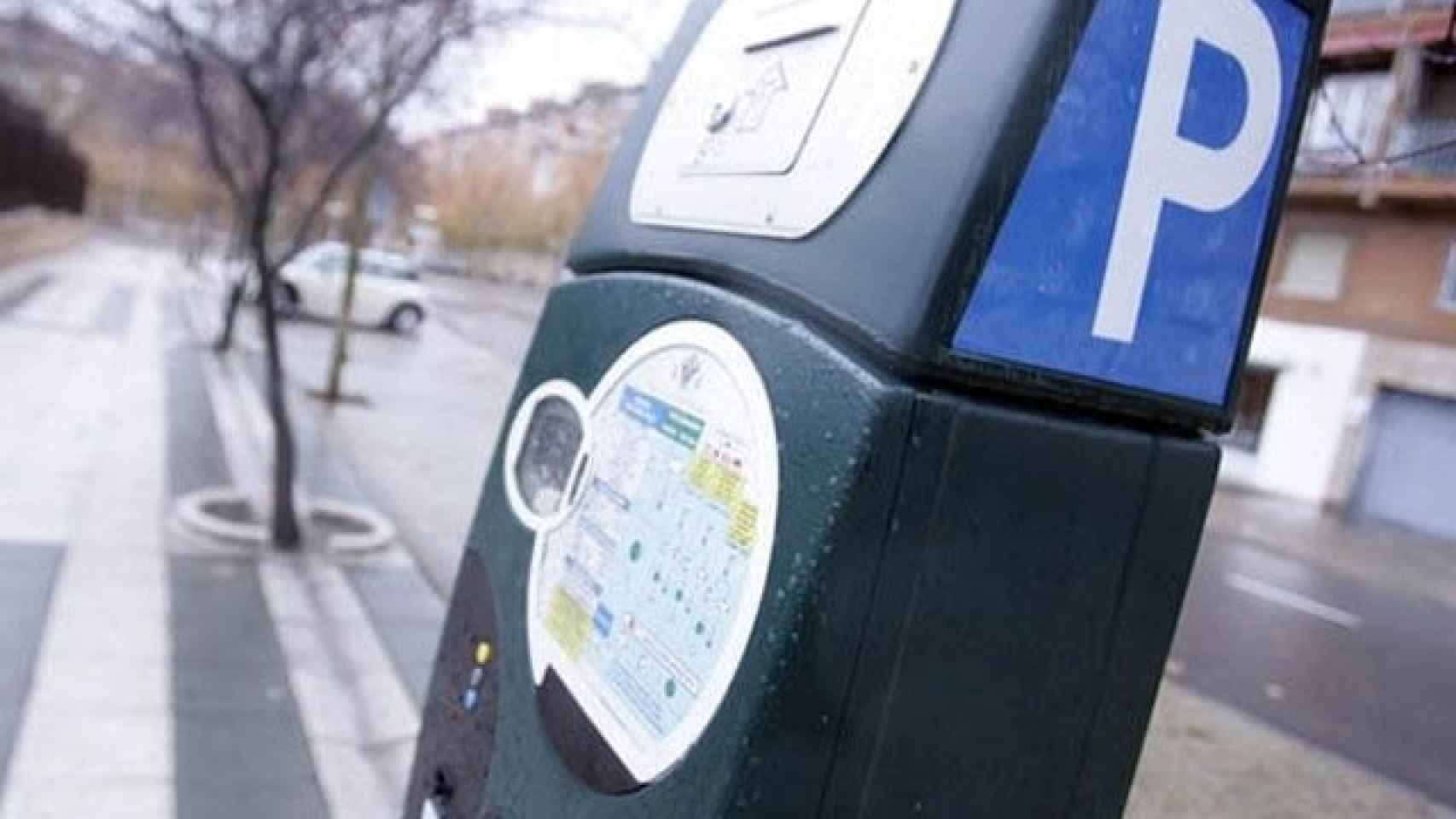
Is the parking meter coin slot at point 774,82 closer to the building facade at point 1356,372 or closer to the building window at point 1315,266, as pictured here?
the building facade at point 1356,372

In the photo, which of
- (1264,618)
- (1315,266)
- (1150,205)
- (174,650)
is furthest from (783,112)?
(1315,266)

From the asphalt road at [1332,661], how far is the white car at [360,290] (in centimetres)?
1485

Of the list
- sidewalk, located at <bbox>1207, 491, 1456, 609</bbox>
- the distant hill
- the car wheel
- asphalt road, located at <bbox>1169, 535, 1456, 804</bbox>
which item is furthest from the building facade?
the distant hill

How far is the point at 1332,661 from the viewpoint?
26.1 ft

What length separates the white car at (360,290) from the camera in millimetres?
20016

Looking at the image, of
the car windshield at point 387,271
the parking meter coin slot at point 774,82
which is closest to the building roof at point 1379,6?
the parking meter coin slot at point 774,82

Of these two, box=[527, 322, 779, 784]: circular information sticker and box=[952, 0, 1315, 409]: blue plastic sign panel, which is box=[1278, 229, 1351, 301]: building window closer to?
box=[952, 0, 1315, 409]: blue plastic sign panel

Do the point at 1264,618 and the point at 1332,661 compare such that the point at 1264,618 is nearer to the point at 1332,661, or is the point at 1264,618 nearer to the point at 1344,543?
the point at 1332,661

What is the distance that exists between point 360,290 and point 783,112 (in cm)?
2033

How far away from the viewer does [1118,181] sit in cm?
109

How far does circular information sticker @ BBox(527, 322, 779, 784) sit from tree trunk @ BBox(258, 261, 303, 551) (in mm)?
4858

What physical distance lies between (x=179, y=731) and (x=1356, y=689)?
6.96 metres

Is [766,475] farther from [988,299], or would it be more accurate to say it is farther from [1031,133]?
[1031,133]

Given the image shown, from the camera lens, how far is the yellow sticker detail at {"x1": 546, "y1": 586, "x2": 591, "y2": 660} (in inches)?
52.0
